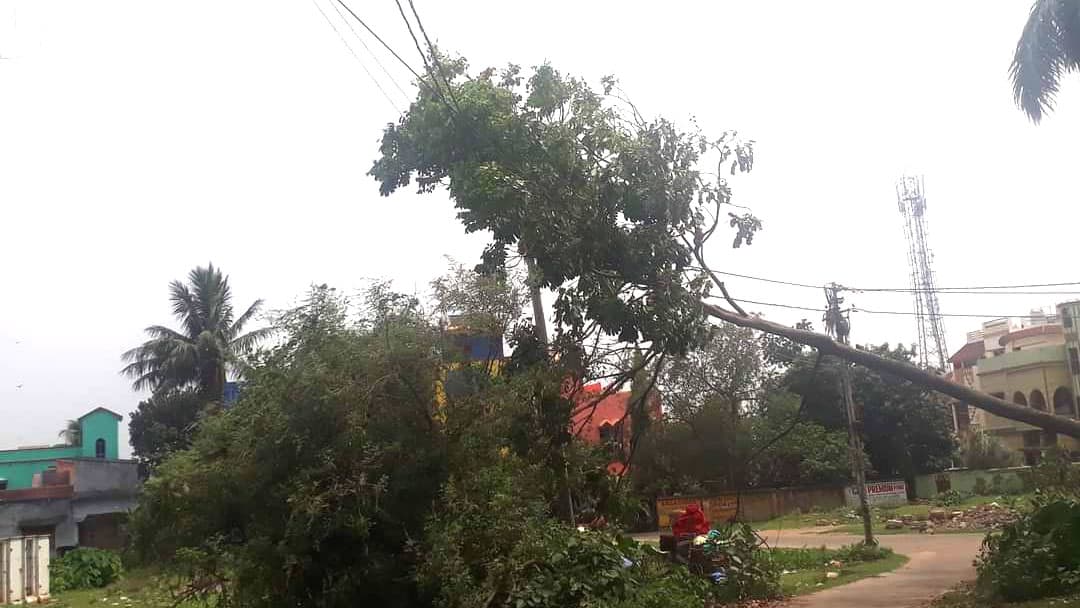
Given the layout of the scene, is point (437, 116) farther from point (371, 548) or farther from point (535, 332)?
point (371, 548)

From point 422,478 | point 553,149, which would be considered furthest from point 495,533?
point 553,149

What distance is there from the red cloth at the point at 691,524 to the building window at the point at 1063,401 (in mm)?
44399

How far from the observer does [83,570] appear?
30.6 metres

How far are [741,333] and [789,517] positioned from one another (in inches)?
367

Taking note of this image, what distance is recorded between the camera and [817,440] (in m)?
49.2

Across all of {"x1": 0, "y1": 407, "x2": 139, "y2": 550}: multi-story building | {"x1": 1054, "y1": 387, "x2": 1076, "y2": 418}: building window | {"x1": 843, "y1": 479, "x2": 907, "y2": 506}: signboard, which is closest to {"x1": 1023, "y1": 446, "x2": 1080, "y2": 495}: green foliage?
{"x1": 0, "y1": 407, "x2": 139, "y2": 550}: multi-story building

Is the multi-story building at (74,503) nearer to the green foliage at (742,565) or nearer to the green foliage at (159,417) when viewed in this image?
the green foliage at (159,417)

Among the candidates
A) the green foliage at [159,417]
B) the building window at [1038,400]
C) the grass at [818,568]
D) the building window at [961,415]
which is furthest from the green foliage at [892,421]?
the green foliage at [159,417]

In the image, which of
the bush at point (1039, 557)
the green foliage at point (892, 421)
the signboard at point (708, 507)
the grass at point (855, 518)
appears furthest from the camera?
the green foliage at point (892, 421)

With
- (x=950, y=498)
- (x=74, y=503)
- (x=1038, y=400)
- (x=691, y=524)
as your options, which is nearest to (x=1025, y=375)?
(x=1038, y=400)

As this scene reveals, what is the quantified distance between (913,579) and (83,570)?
24276 mm

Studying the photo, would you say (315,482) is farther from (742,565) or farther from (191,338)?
(191,338)

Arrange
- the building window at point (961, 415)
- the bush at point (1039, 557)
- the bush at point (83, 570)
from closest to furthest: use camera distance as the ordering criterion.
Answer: the bush at point (1039, 557)
the bush at point (83, 570)
the building window at point (961, 415)

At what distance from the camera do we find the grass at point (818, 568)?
60.0ft
